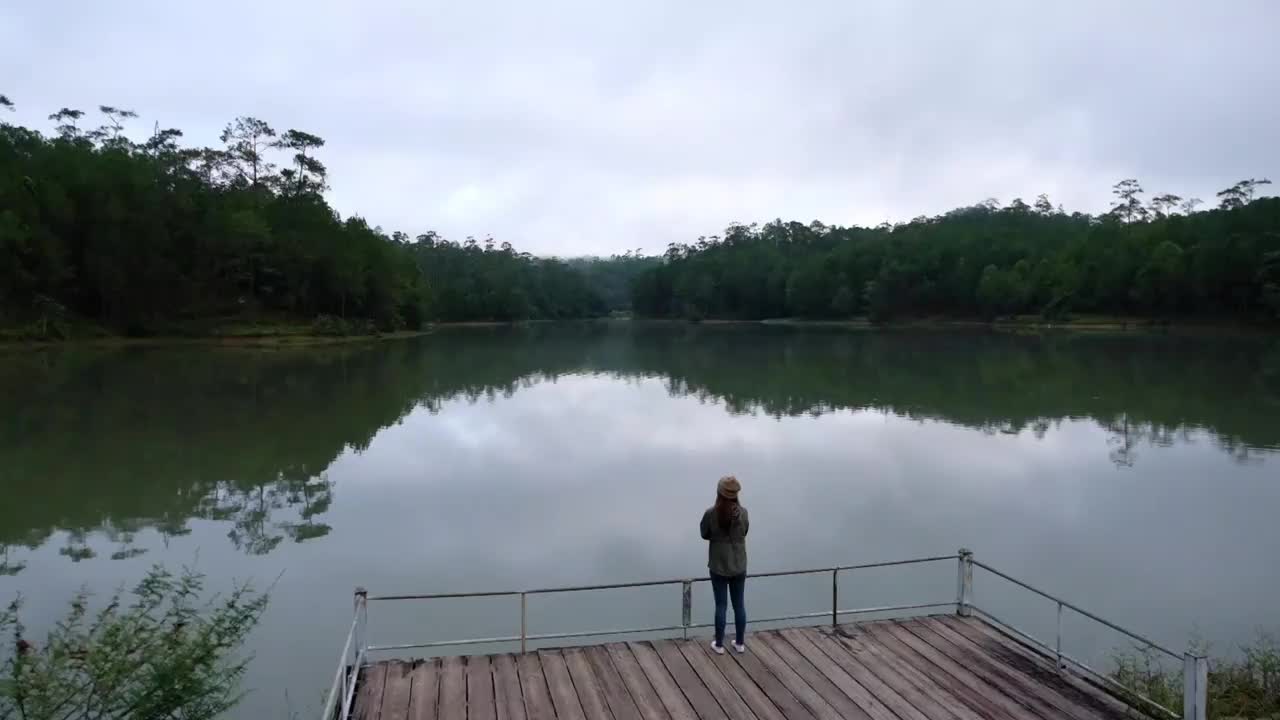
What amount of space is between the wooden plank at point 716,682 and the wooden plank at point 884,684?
843 mm

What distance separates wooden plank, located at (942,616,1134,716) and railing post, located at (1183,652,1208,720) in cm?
48

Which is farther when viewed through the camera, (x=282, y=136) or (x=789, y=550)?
(x=282, y=136)

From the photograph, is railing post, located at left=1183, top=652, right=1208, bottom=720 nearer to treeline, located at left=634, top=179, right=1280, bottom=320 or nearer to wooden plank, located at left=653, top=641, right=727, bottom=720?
wooden plank, located at left=653, top=641, right=727, bottom=720

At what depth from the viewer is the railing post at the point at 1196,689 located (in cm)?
488

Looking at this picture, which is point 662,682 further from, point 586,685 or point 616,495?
point 616,495

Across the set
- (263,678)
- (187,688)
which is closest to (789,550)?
(263,678)

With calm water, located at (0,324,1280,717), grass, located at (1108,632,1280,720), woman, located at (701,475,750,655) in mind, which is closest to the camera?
grass, located at (1108,632,1280,720)

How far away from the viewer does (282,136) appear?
225ft

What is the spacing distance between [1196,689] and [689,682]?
307 cm

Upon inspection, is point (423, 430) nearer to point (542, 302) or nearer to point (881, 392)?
point (881, 392)

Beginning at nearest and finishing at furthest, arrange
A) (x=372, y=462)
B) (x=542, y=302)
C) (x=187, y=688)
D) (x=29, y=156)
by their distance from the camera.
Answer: (x=187, y=688) < (x=372, y=462) < (x=29, y=156) < (x=542, y=302)

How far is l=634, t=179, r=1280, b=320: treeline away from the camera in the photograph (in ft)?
216

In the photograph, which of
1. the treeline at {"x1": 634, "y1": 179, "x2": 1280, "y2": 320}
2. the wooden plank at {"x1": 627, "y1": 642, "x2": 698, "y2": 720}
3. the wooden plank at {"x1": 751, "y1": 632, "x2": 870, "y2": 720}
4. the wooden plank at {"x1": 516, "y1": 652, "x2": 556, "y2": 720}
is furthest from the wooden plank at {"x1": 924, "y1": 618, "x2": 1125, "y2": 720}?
the treeline at {"x1": 634, "y1": 179, "x2": 1280, "y2": 320}

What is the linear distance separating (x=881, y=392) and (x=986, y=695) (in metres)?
23.9
